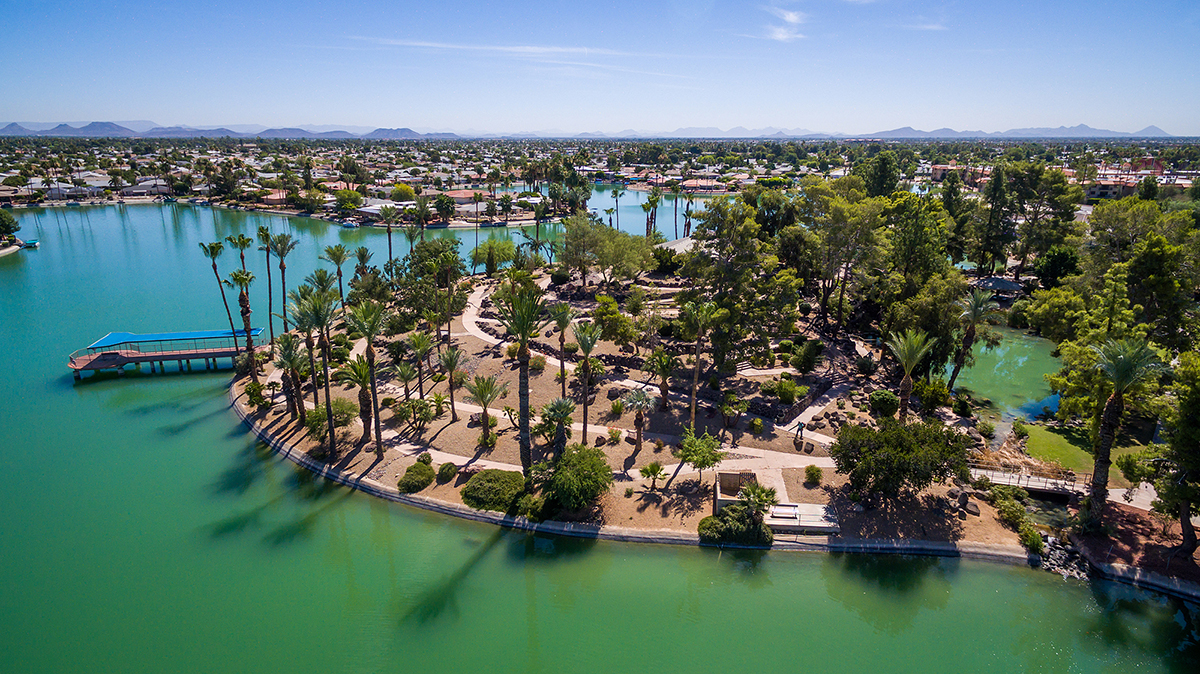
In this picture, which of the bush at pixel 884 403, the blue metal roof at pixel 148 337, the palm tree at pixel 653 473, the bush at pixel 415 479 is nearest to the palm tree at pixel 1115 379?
the bush at pixel 884 403

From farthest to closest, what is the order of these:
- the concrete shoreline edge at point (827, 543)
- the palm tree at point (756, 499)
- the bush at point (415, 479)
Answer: the bush at point (415, 479), the palm tree at point (756, 499), the concrete shoreline edge at point (827, 543)

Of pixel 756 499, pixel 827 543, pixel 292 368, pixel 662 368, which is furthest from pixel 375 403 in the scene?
pixel 827 543

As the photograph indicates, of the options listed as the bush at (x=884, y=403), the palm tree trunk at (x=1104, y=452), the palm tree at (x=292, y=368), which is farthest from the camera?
the bush at (x=884, y=403)

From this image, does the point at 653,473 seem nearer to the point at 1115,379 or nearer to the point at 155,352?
the point at 1115,379

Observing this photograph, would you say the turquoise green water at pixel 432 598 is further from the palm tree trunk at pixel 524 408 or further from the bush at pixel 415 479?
the palm tree trunk at pixel 524 408

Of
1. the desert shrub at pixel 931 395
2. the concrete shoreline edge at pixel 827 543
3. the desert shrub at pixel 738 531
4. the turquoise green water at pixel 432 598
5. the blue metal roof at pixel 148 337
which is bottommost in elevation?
the turquoise green water at pixel 432 598

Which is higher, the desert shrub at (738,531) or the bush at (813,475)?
the bush at (813,475)
